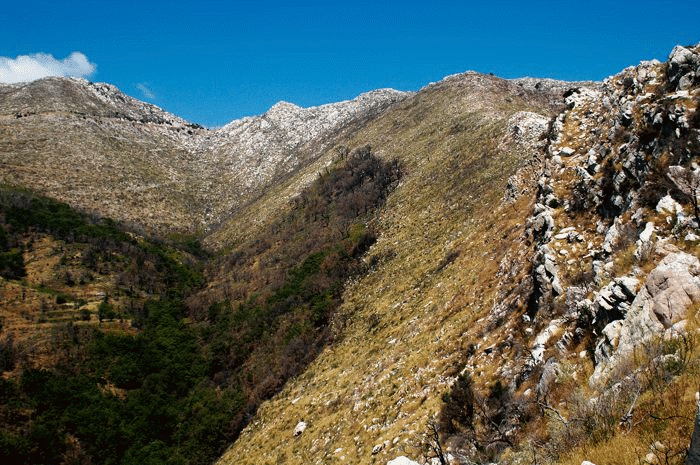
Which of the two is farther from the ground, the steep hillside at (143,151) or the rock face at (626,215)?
the steep hillside at (143,151)

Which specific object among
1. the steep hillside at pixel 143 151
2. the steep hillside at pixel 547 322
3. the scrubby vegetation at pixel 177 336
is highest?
the steep hillside at pixel 143 151

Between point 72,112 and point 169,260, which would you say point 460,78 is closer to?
point 169,260

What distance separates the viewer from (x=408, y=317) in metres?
32.8

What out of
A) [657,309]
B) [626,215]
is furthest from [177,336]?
[657,309]

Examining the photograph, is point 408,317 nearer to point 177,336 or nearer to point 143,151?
point 177,336

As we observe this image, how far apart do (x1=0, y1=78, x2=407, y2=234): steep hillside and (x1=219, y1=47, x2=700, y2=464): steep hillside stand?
9429 cm

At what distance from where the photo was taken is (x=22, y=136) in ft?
421

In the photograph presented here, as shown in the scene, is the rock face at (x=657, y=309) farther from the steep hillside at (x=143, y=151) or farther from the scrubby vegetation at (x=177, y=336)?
the steep hillside at (x=143, y=151)

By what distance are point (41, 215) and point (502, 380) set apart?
348 ft

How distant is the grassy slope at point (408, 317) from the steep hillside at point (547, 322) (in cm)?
18

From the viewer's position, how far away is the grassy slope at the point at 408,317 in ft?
74.0

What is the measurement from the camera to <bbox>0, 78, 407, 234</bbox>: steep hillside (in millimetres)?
117375

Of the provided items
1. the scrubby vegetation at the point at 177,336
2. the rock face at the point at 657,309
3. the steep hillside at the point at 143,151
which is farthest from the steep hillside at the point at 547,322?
the steep hillside at the point at 143,151

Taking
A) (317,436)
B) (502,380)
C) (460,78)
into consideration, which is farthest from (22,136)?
(502,380)
